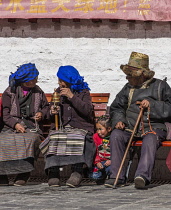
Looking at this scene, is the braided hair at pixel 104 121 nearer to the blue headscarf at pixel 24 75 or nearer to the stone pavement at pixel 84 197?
the stone pavement at pixel 84 197

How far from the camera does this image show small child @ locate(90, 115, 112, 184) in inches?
272

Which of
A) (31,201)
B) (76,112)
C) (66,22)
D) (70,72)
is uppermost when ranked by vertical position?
(66,22)

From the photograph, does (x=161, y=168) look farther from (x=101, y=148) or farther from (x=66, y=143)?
(x=66, y=143)

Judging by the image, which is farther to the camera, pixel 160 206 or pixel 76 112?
pixel 76 112

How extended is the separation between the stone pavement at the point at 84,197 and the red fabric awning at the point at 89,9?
2.46 meters

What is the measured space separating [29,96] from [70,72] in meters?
0.58

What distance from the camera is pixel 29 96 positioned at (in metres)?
7.29

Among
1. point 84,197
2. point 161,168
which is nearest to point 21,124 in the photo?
point 161,168

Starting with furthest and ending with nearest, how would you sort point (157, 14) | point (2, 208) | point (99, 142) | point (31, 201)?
1. point (157, 14)
2. point (99, 142)
3. point (31, 201)
4. point (2, 208)

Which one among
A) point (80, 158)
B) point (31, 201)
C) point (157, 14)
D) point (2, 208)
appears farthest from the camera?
point (157, 14)

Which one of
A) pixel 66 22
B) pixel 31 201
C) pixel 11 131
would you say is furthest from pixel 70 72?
pixel 31 201

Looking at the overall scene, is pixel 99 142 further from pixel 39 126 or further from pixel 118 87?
pixel 118 87

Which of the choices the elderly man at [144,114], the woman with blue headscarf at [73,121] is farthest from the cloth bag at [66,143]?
the elderly man at [144,114]

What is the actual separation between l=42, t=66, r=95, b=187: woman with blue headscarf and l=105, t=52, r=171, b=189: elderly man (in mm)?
284
